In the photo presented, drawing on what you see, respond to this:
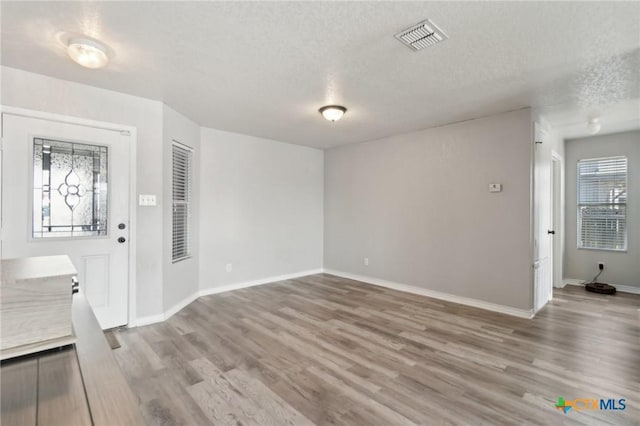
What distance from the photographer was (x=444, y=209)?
4461mm

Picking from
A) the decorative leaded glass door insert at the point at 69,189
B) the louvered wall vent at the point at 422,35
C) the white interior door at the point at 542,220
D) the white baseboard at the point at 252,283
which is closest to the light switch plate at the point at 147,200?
the decorative leaded glass door insert at the point at 69,189

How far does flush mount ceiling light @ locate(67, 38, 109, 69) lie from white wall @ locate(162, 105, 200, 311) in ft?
3.82

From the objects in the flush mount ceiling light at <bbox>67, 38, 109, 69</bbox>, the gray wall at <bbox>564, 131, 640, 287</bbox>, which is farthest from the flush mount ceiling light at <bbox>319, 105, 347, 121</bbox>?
the gray wall at <bbox>564, 131, 640, 287</bbox>

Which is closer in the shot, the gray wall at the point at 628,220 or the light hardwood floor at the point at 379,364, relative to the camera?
the light hardwood floor at the point at 379,364

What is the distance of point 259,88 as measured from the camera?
10.3ft

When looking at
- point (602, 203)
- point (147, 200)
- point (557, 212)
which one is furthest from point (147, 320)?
point (602, 203)

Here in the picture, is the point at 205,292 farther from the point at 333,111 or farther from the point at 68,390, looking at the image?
the point at 68,390

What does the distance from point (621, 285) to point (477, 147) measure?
368cm

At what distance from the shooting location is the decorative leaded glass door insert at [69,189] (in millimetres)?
2852

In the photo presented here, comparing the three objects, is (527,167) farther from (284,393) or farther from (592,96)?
(284,393)

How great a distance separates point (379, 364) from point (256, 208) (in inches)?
135

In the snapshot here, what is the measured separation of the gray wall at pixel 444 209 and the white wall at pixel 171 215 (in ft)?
9.01

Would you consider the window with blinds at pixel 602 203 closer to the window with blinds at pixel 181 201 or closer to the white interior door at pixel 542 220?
the white interior door at pixel 542 220

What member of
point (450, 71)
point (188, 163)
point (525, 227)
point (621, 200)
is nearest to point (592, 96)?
point (525, 227)
